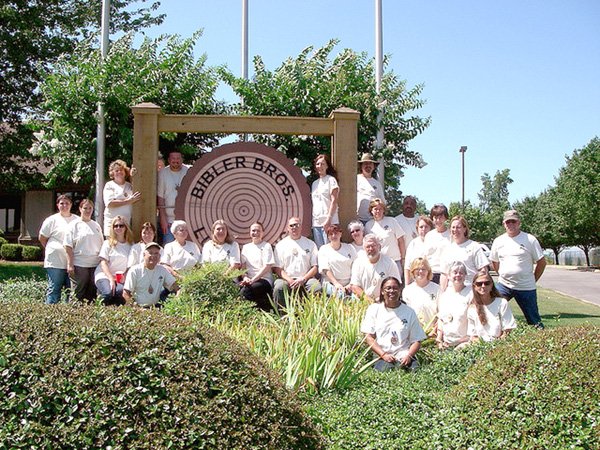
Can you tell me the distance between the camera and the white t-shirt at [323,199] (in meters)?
9.01

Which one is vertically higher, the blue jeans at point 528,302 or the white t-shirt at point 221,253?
the white t-shirt at point 221,253

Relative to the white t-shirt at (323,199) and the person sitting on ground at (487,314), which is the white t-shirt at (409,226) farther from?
the person sitting on ground at (487,314)

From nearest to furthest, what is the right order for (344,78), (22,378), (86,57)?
(22,378) < (344,78) < (86,57)

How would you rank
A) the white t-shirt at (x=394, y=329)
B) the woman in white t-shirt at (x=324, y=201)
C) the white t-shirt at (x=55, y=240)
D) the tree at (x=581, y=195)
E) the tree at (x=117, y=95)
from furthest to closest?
the tree at (x=581, y=195) < the tree at (x=117, y=95) < the woman in white t-shirt at (x=324, y=201) < the white t-shirt at (x=55, y=240) < the white t-shirt at (x=394, y=329)

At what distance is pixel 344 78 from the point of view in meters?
10.8

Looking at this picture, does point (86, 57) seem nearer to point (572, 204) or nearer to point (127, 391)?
point (127, 391)

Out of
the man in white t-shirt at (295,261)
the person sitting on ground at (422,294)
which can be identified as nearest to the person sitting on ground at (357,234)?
the man in white t-shirt at (295,261)

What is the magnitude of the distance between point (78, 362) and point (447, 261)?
17.6ft

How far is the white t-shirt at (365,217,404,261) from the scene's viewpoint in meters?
8.60

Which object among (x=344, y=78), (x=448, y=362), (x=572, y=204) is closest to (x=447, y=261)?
(x=448, y=362)

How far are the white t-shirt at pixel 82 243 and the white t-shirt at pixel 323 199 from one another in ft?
9.54

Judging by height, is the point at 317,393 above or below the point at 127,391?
below

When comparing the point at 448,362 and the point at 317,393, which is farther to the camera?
the point at 448,362

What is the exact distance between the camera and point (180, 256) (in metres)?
8.09
